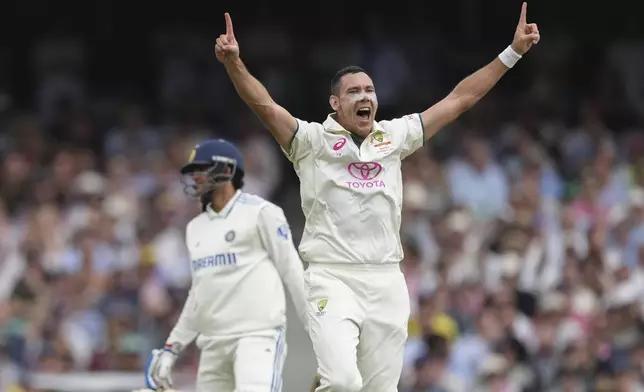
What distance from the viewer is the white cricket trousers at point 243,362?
10.9 m

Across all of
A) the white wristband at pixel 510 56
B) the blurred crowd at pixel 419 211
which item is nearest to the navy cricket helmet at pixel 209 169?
the white wristband at pixel 510 56

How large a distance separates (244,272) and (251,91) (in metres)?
1.74

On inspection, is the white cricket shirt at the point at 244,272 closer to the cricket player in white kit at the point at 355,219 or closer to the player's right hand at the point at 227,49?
the cricket player in white kit at the point at 355,219

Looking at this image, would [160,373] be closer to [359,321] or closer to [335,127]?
[359,321]

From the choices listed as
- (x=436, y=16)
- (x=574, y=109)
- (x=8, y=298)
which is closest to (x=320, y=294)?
(x=8, y=298)

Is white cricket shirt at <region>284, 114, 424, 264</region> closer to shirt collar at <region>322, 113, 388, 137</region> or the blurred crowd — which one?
shirt collar at <region>322, 113, 388, 137</region>

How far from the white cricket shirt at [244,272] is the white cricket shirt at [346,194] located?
951 millimetres

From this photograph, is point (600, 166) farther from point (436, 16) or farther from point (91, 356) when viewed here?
point (91, 356)

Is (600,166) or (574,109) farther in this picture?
(574,109)

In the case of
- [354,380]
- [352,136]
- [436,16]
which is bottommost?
[354,380]

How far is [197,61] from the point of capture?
21.3 m

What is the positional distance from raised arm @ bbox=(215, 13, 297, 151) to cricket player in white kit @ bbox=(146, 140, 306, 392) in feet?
4.06

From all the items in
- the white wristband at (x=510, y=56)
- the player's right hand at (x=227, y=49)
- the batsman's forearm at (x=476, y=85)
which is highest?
the player's right hand at (x=227, y=49)

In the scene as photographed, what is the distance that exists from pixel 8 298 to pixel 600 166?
21.5ft
